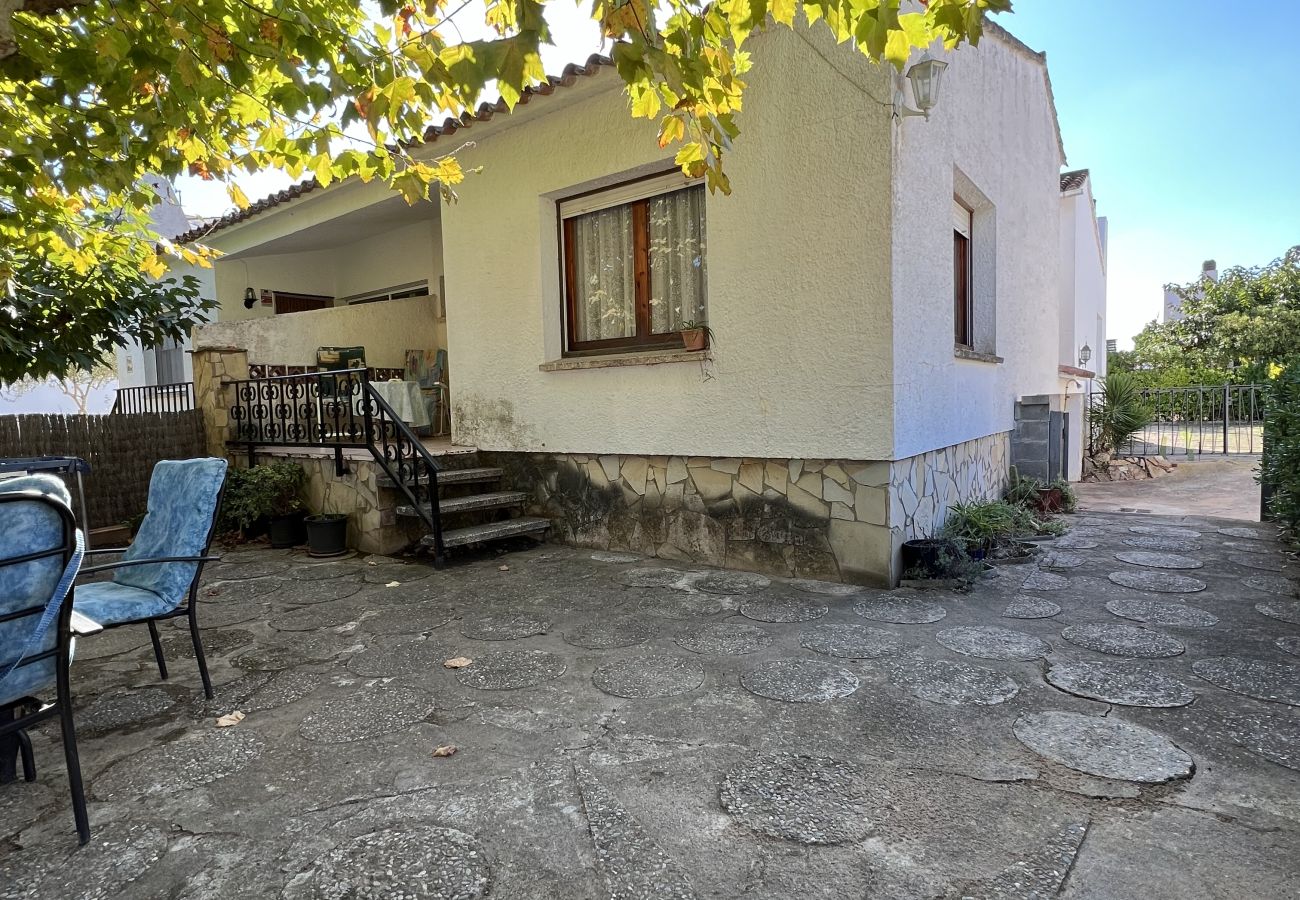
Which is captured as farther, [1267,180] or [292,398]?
[1267,180]

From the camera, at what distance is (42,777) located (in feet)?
7.30

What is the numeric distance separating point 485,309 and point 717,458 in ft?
9.40

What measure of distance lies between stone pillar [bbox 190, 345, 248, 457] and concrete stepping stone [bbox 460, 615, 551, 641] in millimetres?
5054

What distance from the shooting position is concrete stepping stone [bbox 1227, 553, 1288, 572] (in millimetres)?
4480

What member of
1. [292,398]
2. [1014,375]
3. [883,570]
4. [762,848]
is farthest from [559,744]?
[1014,375]

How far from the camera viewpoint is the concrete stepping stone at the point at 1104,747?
2.10 m

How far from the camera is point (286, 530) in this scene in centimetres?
623

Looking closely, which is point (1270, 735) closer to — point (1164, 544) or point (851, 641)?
point (851, 641)

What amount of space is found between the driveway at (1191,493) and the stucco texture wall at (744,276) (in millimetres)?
4871

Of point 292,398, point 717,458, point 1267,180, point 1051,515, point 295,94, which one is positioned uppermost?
point 1267,180

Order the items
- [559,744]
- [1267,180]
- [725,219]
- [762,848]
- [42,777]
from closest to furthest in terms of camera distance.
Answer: [762,848], [42,777], [559,744], [725,219], [1267,180]

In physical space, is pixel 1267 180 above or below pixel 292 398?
above

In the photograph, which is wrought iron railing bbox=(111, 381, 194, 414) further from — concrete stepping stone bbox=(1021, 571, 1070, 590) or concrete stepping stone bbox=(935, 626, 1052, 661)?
concrete stepping stone bbox=(1021, 571, 1070, 590)

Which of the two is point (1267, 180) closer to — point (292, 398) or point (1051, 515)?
point (1051, 515)
